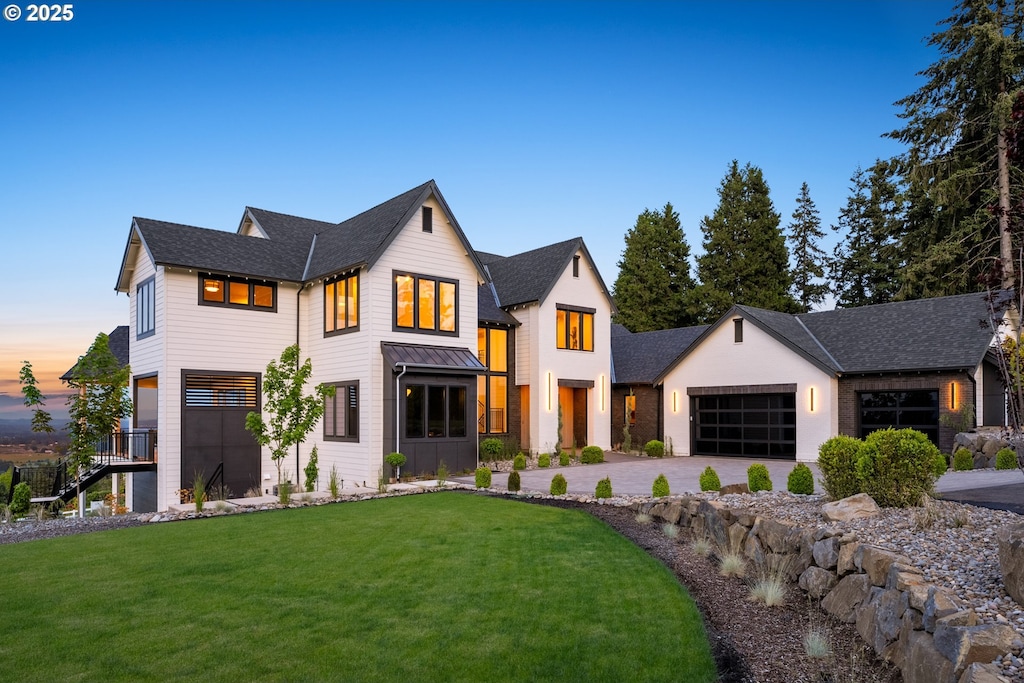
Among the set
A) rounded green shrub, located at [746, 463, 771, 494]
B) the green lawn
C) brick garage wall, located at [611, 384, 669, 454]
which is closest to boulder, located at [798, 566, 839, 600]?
the green lawn

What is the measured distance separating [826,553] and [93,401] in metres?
18.5

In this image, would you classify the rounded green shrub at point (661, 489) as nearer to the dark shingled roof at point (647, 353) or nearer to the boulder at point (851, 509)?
the boulder at point (851, 509)

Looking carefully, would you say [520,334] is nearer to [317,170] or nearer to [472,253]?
[472,253]

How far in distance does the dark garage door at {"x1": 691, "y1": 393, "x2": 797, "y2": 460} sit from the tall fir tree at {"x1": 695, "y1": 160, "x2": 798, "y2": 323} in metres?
24.2

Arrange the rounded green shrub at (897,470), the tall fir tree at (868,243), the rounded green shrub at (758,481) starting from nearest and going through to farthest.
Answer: the rounded green shrub at (897,470) → the rounded green shrub at (758,481) → the tall fir tree at (868,243)

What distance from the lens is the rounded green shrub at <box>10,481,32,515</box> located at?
59.6 feet

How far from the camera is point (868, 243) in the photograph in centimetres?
4762

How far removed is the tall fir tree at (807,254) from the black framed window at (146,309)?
1766 inches

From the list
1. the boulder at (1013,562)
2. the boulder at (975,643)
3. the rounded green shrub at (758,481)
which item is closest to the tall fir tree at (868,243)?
the rounded green shrub at (758,481)

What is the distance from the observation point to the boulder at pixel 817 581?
7836mm

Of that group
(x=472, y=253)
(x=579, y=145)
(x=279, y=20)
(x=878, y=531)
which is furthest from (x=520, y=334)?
(x=878, y=531)

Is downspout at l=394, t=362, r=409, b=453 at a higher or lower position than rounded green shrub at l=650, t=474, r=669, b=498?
higher

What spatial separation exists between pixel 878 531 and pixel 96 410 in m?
18.9

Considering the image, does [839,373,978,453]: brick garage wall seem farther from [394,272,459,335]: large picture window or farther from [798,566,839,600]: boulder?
[798,566,839,600]: boulder
